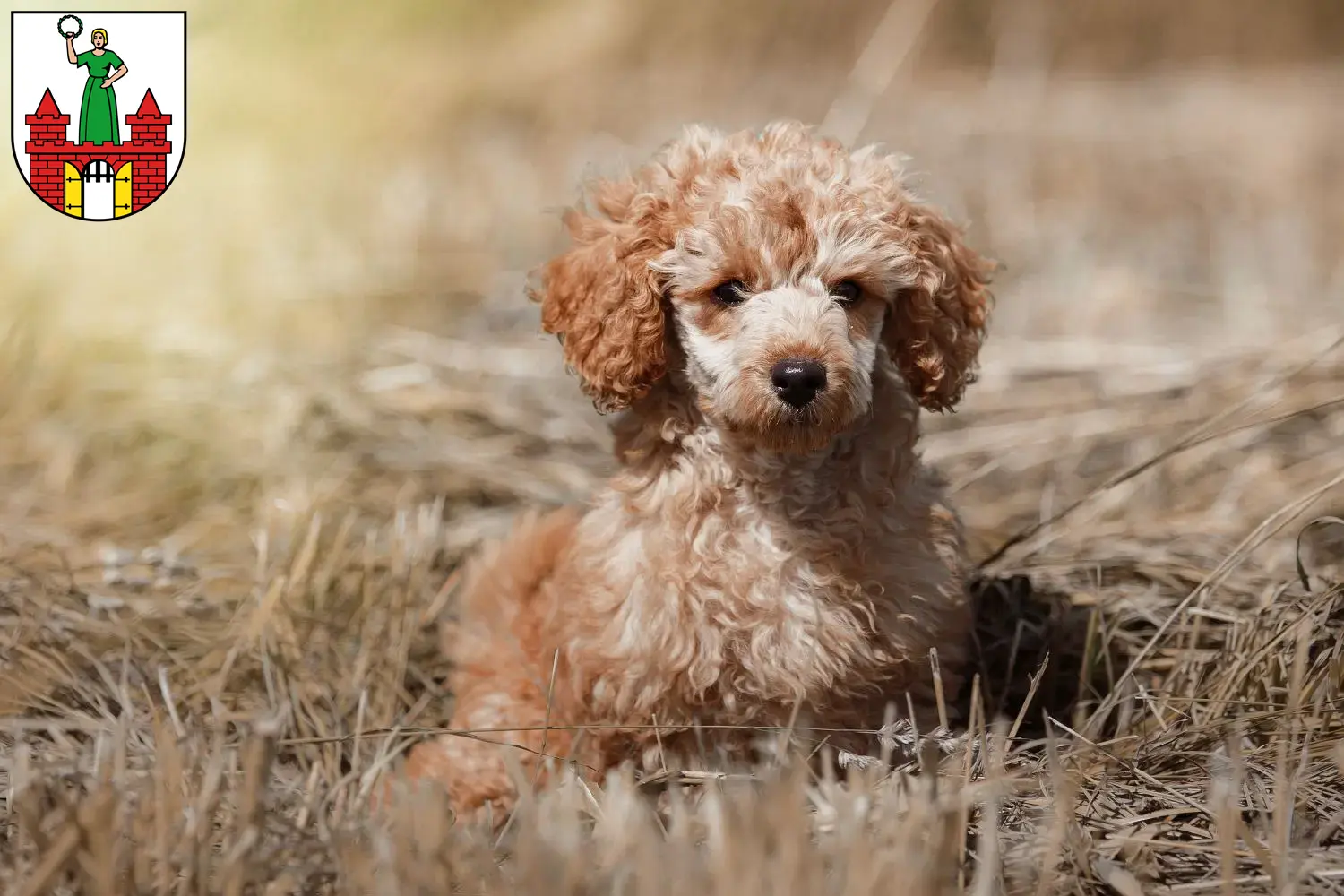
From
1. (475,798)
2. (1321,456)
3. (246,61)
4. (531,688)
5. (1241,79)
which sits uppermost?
(1241,79)

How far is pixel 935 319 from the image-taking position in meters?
4.40

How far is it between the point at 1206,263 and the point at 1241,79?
475 cm

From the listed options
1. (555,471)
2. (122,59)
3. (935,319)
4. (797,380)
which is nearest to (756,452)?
(797,380)

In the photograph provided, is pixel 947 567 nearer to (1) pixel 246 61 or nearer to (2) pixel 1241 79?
(1) pixel 246 61

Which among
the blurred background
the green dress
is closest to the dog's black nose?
the blurred background

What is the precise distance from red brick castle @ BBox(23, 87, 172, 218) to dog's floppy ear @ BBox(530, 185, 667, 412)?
2.57 metres

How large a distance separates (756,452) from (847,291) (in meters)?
0.58

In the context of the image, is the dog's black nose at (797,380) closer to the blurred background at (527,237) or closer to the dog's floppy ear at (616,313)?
the dog's floppy ear at (616,313)

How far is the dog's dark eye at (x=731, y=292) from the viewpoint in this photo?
4203 mm

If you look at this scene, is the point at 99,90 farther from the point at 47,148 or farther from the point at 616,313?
the point at 616,313

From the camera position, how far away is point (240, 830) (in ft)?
10.3

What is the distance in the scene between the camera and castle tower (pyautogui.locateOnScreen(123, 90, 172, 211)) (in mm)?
5930

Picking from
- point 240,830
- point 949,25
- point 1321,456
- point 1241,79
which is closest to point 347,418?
point 240,830

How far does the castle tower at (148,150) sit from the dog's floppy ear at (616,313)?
2.52m
